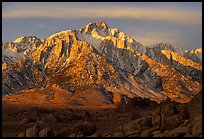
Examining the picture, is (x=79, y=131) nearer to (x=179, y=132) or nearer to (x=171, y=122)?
(x=171, y=122)

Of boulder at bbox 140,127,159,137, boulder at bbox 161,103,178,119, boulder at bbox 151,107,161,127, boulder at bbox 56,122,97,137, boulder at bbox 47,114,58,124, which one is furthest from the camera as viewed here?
A: boulder at bbox 47,114,58,124

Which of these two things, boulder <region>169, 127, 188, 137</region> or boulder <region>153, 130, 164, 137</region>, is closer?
boulder <region>169, 127, 188, 137</region>

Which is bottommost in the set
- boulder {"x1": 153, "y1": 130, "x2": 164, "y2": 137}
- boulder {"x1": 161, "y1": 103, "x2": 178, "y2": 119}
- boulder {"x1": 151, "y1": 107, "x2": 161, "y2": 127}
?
boulder {"x1": 153, "y1": 130, "x2": 164, "y2": 137}

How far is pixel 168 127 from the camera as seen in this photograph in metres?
43.3

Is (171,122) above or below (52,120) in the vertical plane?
below

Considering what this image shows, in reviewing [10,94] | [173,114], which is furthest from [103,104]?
[173,114]

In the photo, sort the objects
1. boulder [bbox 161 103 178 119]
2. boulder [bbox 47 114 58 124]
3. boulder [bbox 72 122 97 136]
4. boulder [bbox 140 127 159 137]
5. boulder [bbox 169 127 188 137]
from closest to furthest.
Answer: boulder [bbox 169 127 188 137]
boulder [bbox 140 127 159 137]
boulder [bbox 72 122 97 136]
boulder [bbox 161 103 178 119]
boulder [bbox 47 114 58 124]

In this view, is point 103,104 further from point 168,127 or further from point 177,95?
point 168,127

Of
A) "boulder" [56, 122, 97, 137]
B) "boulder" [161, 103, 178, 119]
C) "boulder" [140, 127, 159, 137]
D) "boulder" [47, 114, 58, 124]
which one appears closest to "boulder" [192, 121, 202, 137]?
"boulder" [140, 127, 159, 137]

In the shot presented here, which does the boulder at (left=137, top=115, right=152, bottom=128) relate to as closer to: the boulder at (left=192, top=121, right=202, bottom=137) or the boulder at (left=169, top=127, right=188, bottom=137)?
the boulder at (left=169, top=127, right=188, bottom=137)

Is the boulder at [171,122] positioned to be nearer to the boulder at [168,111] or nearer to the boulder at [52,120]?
the boulder at [168,111]

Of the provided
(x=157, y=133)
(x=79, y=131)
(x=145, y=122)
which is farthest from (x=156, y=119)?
(x=79, y=131)

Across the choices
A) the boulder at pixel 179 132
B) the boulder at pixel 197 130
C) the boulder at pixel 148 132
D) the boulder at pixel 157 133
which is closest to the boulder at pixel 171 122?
the boulder at pixel 148 132

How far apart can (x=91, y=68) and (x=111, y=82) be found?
38.8 feet
